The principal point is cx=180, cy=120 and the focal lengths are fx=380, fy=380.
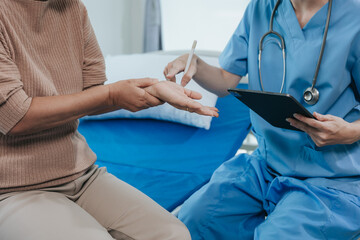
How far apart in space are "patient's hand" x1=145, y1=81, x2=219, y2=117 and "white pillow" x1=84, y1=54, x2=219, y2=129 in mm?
882

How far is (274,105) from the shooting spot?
39.7 inches

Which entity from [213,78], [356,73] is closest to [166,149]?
[213,78]

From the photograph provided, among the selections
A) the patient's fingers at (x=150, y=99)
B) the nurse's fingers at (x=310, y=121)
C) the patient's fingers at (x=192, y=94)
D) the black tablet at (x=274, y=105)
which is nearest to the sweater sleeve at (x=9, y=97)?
the patient's fingers at (x=150, y=99)

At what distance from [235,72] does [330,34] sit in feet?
1.31

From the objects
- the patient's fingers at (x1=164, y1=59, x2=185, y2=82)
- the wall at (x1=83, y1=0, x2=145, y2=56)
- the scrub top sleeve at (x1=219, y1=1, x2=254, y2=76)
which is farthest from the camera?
the wall at (x1=83, y1=0, x2=145, y2=56)

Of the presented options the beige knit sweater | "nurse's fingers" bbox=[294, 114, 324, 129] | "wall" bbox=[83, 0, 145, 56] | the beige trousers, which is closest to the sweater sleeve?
the beige knit sweater

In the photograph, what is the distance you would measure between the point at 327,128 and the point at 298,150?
22 cm

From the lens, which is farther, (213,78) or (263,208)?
(213,78)

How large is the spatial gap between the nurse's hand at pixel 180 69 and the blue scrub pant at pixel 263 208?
0.34m

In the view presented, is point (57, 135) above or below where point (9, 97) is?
below

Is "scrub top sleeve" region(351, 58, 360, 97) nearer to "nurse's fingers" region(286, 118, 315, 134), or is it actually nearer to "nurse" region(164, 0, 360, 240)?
"nurse" region(164, 0, 360, 240)

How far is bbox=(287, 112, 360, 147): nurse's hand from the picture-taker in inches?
39.3

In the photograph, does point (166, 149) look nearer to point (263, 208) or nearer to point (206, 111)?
point (263, 208)

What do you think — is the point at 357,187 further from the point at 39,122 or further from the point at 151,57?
the point at 151,57
